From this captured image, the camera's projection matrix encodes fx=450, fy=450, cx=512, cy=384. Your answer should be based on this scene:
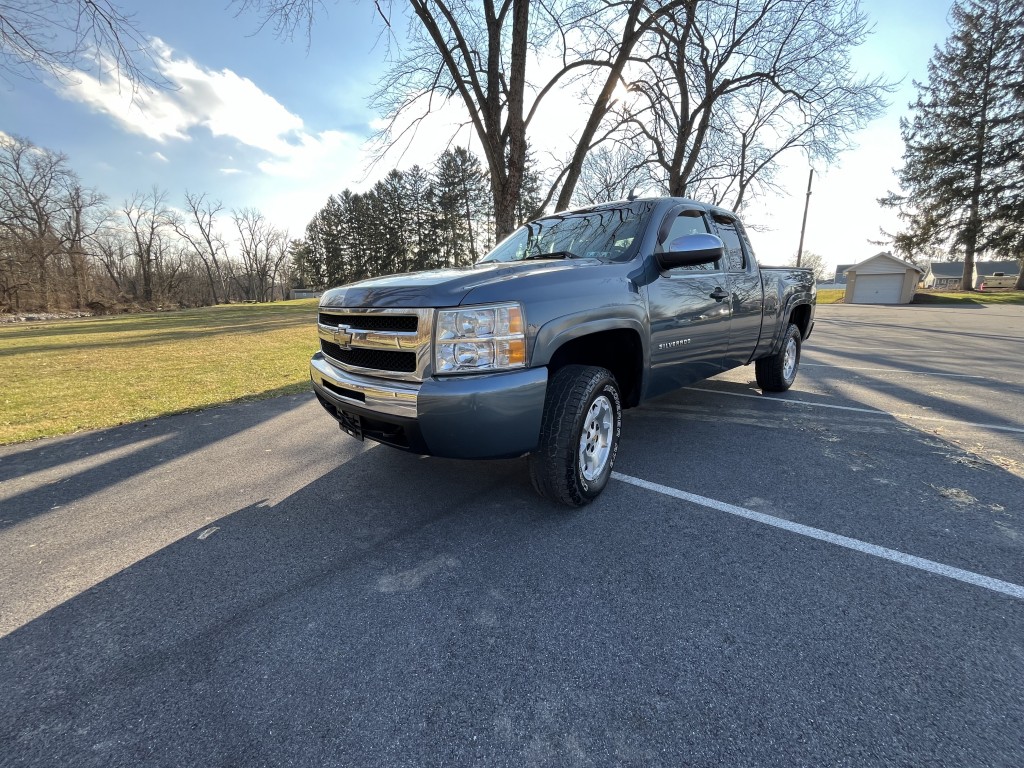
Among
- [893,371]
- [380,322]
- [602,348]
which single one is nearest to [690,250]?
[602,348]

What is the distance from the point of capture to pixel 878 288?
1463 inches

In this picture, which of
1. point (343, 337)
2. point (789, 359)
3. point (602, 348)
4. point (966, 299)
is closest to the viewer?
point (343, 337)

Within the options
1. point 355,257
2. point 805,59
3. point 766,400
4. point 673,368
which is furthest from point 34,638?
point 355,257

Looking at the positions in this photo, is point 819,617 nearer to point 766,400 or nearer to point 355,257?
point 766,400

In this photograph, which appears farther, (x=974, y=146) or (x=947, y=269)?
(x=947, y=269)

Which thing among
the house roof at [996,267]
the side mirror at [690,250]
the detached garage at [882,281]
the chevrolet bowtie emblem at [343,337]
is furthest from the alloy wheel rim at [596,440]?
the house roof at [996,267]

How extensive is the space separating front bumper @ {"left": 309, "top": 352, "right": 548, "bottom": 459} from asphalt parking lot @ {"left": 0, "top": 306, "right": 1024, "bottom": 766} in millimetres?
576

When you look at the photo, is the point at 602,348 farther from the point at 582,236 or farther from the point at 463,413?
the point at 463,413

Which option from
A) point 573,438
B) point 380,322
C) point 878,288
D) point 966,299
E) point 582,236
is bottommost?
point 573,438

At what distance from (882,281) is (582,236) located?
45.1 meters

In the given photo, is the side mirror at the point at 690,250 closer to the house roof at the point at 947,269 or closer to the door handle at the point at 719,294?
the door handle at the point at 719,294

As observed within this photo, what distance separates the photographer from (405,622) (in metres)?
1.94

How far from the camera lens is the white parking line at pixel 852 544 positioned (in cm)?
210

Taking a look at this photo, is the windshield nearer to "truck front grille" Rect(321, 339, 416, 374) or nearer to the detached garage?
"truck front grille" Rect(321, 339, 416, 374)
